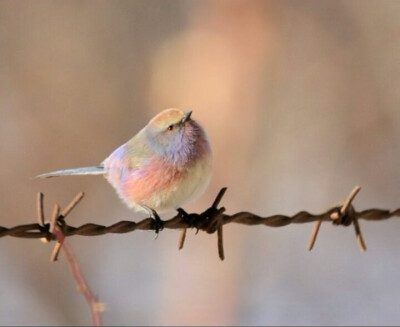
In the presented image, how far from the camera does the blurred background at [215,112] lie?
301 cm

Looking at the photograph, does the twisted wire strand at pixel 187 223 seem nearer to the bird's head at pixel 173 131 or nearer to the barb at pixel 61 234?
the barb at pixel 61 234

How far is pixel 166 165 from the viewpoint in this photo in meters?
1.13

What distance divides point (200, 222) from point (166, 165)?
13 centimetres

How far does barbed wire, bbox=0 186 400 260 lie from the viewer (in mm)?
931

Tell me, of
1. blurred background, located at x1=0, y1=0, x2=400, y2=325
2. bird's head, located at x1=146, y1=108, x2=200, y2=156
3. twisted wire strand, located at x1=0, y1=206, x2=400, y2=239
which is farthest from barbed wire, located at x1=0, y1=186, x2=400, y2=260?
blurred background, located at x1=0, y1=0, x2=400, y2=325

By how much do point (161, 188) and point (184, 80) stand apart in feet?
6.86

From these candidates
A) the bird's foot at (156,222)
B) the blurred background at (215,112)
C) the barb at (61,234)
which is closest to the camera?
the barb at (61,234)

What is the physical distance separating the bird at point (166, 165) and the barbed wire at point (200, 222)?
46mm

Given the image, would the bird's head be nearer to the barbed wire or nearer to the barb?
the barbed wire

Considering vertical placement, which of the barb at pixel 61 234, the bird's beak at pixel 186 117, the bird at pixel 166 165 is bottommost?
the barb at pixel 61 234

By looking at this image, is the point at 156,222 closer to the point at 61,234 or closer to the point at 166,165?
the point at 166,165

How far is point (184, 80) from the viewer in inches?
125

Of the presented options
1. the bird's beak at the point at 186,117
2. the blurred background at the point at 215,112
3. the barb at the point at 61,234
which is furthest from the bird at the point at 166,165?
the blurred background at the point at 215,112

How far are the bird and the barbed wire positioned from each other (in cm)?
5
